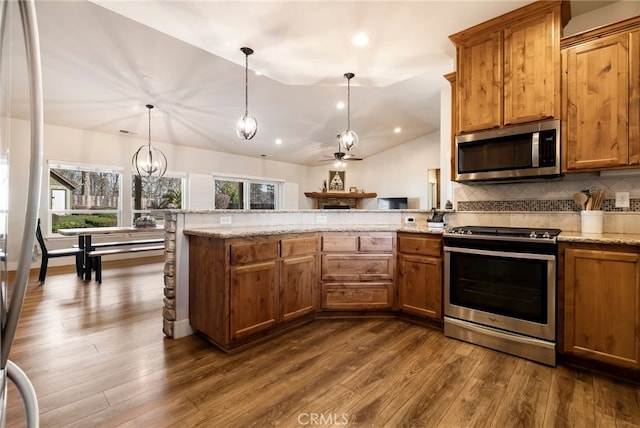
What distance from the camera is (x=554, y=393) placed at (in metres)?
1.79

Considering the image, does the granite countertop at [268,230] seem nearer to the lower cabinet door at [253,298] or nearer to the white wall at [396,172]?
the lower cabinet door at [253,298]

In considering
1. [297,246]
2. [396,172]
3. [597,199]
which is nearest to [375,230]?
[297,246]

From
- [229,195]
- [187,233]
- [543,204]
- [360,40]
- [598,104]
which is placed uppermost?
[360,40]

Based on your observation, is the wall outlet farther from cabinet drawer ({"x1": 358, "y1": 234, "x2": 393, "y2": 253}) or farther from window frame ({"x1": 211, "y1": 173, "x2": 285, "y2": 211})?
window frame ({"x1": 211, "y1": 173, "x2": 285, "y2": 211})

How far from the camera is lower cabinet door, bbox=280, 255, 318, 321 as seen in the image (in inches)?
102

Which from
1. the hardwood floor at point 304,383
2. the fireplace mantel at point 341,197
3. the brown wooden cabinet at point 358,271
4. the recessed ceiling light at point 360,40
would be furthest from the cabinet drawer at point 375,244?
the fireplace mantel at point 341,197

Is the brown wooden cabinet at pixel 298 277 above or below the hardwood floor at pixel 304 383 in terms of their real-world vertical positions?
above

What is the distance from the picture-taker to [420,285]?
9.14ft

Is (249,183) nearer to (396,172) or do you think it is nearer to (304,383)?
(396,172)

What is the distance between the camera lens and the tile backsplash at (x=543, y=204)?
234 cm

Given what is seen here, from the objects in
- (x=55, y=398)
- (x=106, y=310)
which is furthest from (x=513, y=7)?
(x=106, y=310)

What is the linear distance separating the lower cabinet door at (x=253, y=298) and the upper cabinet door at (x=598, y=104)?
2470mm

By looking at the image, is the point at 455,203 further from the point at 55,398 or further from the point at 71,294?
the point at 71,294

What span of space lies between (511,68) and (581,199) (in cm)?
119
